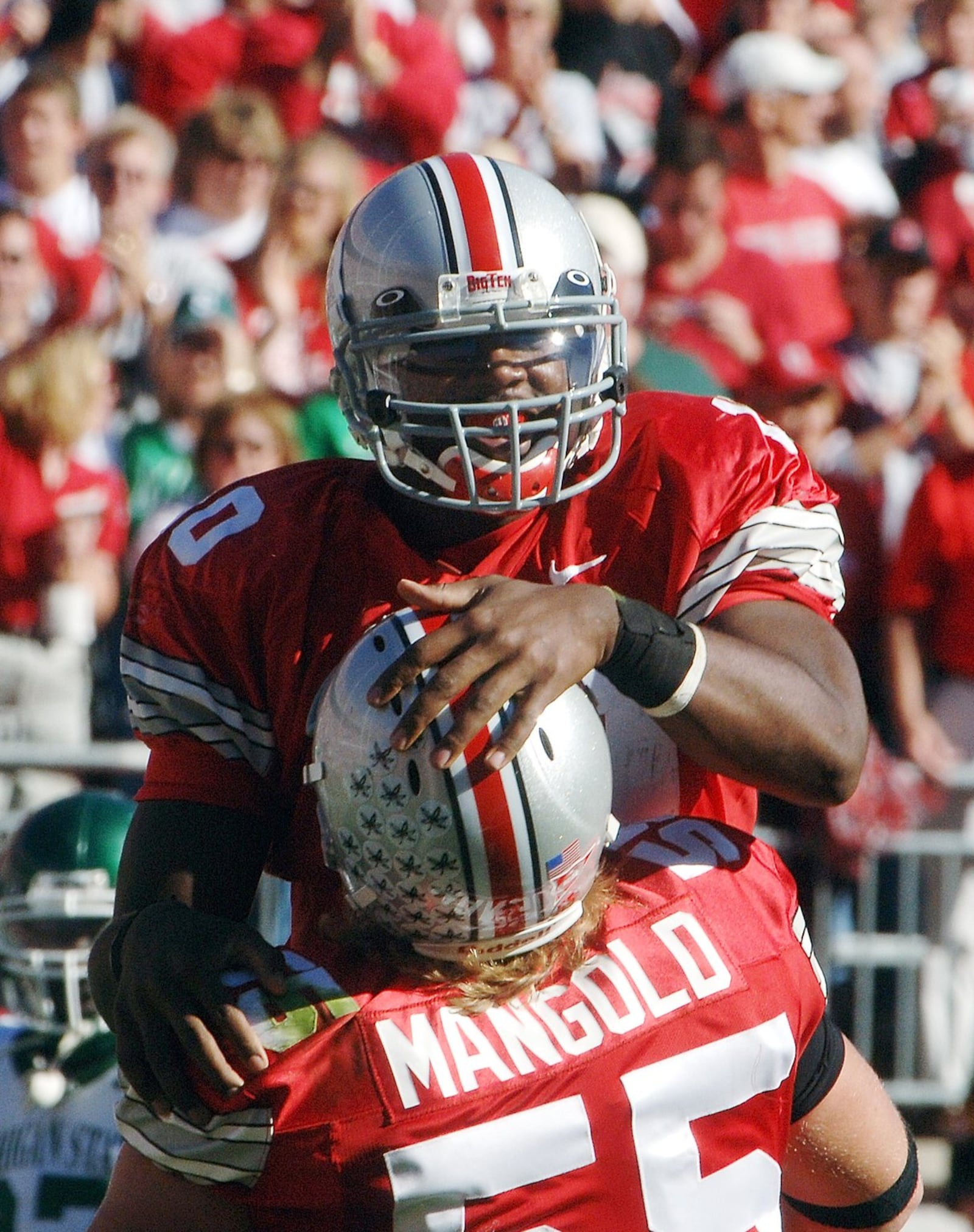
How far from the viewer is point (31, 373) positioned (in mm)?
5125

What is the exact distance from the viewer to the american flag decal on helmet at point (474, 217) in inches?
94.1

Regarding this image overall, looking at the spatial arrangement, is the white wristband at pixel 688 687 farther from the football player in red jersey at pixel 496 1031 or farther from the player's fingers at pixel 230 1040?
the player's fingers at pixel 230 1040

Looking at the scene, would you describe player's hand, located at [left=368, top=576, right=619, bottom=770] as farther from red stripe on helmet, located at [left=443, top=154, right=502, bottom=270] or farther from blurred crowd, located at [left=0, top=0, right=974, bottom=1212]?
blurred crowd, located at [left=0, top=0, right=974, bottom=1212]

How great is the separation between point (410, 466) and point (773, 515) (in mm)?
466

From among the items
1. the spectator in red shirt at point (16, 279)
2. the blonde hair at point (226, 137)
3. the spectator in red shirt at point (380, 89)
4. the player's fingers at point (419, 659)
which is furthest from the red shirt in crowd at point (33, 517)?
the player's fingers at point (419, 659)

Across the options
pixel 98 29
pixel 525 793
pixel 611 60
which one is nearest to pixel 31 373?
pixel 98 29

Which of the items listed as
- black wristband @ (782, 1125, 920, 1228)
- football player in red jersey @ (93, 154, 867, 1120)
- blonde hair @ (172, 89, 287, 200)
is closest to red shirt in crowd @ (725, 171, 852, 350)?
blonde hair @ (172, 89, 287, 200)

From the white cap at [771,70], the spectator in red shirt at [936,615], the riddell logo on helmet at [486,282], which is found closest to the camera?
the riddell logo on helmet at [486,282]

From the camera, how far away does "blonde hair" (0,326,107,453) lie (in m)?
5.07

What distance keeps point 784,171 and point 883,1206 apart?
457 cm

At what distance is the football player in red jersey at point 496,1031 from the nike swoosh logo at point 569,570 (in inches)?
11.9

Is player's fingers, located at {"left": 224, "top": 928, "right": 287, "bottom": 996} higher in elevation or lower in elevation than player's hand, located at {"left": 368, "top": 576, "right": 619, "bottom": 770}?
lower

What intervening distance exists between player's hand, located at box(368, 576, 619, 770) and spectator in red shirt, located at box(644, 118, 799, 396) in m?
3.73

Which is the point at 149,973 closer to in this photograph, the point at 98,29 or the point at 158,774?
the point at 158,774
